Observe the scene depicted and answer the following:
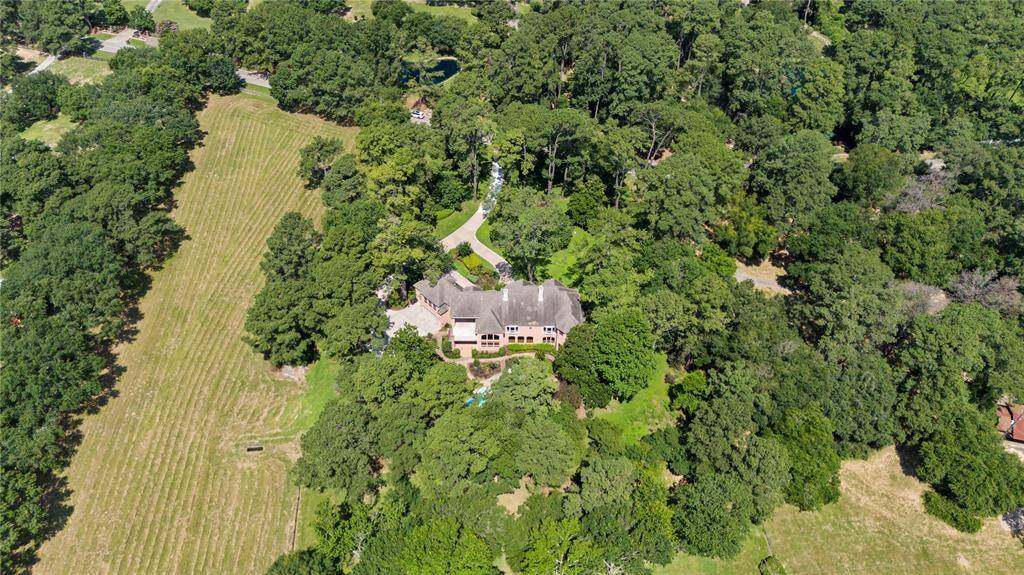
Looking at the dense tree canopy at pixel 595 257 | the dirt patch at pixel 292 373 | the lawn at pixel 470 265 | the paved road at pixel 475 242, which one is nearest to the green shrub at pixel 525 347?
the dense tree canopy at pixel 595 257

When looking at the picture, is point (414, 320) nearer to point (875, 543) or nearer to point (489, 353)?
point (489, 353)

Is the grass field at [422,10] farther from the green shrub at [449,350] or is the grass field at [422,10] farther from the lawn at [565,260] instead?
the green shrub at [449,350]

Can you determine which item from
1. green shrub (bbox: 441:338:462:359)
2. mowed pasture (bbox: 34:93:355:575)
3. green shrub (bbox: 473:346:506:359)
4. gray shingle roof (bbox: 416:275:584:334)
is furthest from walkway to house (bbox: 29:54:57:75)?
green shrub (bbox: 473:346:506:359)

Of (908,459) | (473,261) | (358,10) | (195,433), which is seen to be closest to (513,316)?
(473,261)

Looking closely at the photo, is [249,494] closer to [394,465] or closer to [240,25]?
[394,465]

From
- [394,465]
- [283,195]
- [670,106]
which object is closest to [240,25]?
[283,195]
